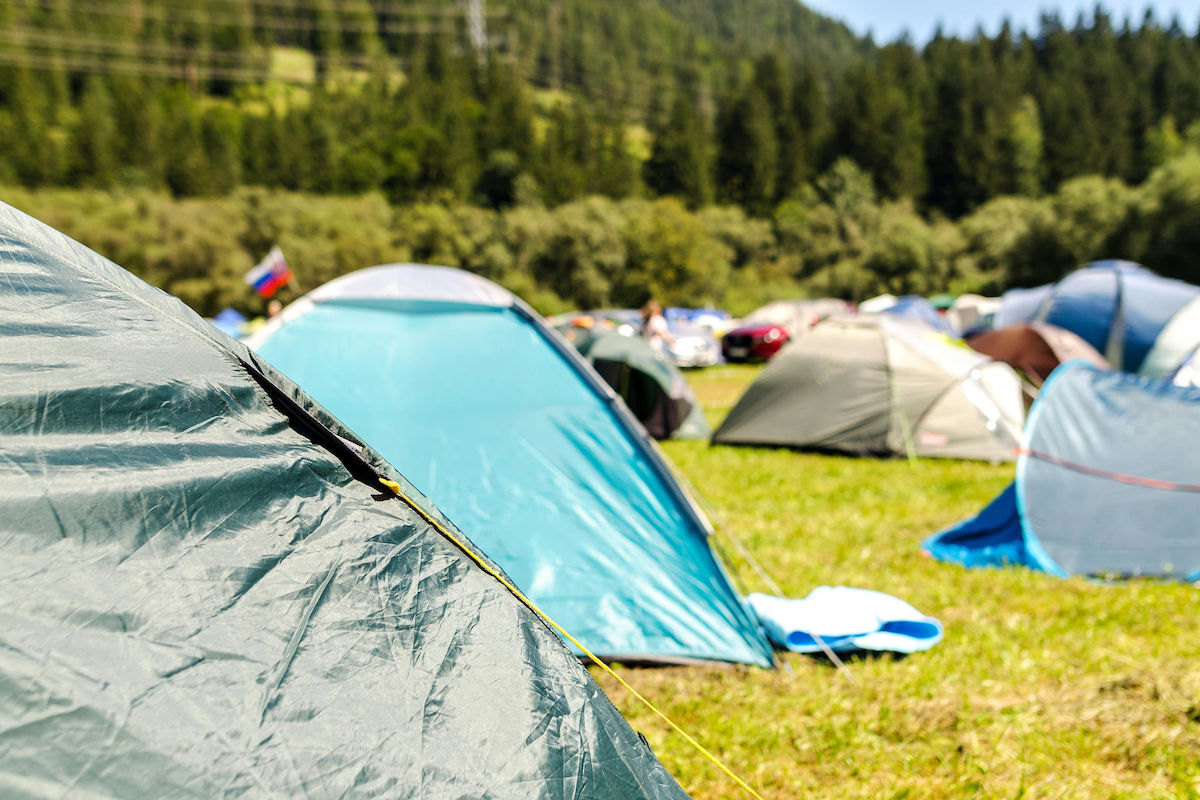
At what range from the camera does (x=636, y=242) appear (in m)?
41.4

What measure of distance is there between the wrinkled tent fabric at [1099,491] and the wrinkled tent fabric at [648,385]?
4565 mm

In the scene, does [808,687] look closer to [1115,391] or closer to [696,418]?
[1115,391]

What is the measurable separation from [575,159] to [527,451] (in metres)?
57.6

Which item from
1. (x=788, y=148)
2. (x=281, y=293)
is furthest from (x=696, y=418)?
(x=788, y=148)

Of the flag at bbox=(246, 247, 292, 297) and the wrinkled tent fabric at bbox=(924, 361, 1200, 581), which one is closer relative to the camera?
the wrinkled tent fabric at bbox=(924, 361, 1200, 581)

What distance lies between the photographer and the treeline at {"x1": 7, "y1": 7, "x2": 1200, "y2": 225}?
165ft

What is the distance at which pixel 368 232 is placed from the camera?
39844 mm

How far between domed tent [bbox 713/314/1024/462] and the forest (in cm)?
2963

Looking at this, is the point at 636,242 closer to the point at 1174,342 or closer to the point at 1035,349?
the point at 1174,342

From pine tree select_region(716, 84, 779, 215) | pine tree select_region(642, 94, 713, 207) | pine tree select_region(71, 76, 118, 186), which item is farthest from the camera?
pine tree select_region(716, 84, 779, 215)

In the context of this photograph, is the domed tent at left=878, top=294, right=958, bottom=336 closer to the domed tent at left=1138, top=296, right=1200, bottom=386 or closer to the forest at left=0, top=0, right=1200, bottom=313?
the domed tent at left=1138, top=296, right=1200, bottom=386

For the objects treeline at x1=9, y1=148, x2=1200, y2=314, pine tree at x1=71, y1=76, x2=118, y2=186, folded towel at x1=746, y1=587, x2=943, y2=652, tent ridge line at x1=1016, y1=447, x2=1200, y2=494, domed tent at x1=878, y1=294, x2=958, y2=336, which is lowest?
treeline at x1=9, y1=148, x2=1200, y2=314

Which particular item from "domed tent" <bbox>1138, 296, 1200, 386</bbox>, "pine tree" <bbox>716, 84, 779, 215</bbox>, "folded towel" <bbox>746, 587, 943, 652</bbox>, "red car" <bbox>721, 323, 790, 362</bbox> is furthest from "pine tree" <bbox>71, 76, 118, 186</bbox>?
"folded towel" <bbox>746, 587, 943, 652</bbox>

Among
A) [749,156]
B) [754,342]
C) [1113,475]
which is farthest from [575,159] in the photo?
[1113,475]
